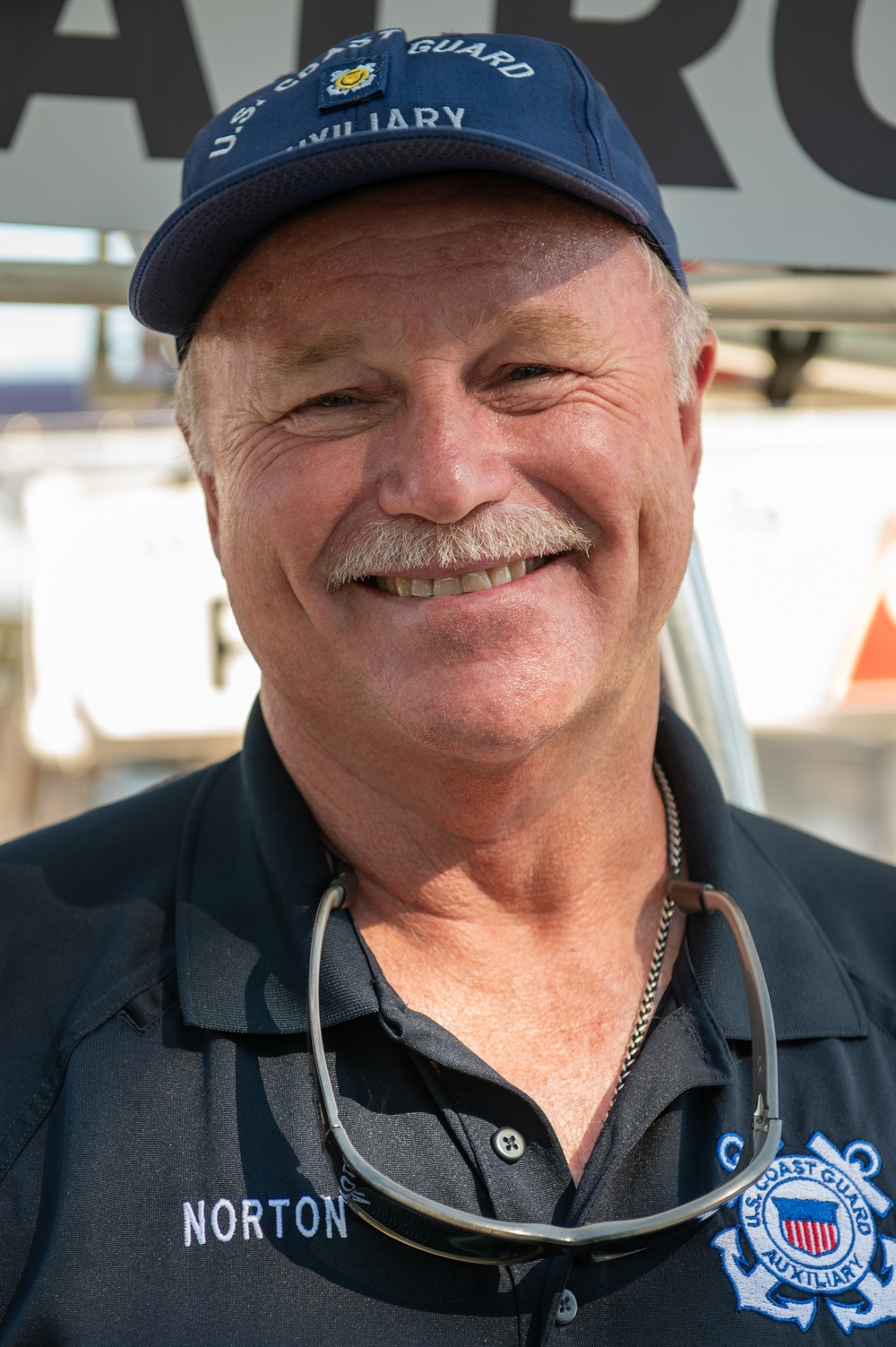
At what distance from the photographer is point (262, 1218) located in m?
1.42

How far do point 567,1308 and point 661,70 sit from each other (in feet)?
5.64

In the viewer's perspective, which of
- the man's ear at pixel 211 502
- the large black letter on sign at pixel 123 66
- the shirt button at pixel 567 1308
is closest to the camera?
the shirt button at pixel 567 1308

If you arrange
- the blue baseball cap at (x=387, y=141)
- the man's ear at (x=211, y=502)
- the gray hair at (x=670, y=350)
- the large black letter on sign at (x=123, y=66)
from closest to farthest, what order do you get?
the blue baseball cap at (x=387, y=141)
the gray hair at (x=670, y=350)
the man's ear at (x=211, y=502)
the large black letter on sign at (x=123, y=66)

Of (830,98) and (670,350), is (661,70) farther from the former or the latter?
(670,350)

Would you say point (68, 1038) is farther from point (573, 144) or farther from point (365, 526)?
point (573, 144)

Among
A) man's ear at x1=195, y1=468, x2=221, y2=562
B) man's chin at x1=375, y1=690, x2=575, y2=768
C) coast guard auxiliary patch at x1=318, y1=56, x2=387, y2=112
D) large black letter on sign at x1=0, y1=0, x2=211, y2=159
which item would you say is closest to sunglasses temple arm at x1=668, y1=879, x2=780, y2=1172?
man's chin at x1=375, y1=690, x2=575, y2=768

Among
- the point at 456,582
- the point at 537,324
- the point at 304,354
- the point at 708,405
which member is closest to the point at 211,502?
the point at 304,354

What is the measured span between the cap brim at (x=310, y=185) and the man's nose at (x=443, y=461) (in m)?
0.26

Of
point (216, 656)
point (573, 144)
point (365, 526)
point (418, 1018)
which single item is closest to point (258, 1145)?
point (418, 1018)

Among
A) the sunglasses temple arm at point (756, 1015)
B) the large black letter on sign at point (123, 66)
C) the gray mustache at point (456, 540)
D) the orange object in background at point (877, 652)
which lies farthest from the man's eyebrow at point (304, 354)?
the orange object in background at point (877, 652)

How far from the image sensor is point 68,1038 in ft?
4.99

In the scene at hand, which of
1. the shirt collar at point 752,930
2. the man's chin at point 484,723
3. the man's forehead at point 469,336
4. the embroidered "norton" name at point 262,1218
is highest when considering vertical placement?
the man's forehead at point 469,336

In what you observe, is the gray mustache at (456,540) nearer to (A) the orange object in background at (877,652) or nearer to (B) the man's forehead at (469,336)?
(B) the man's forehead at (469,336)

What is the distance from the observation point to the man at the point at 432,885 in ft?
4.63
